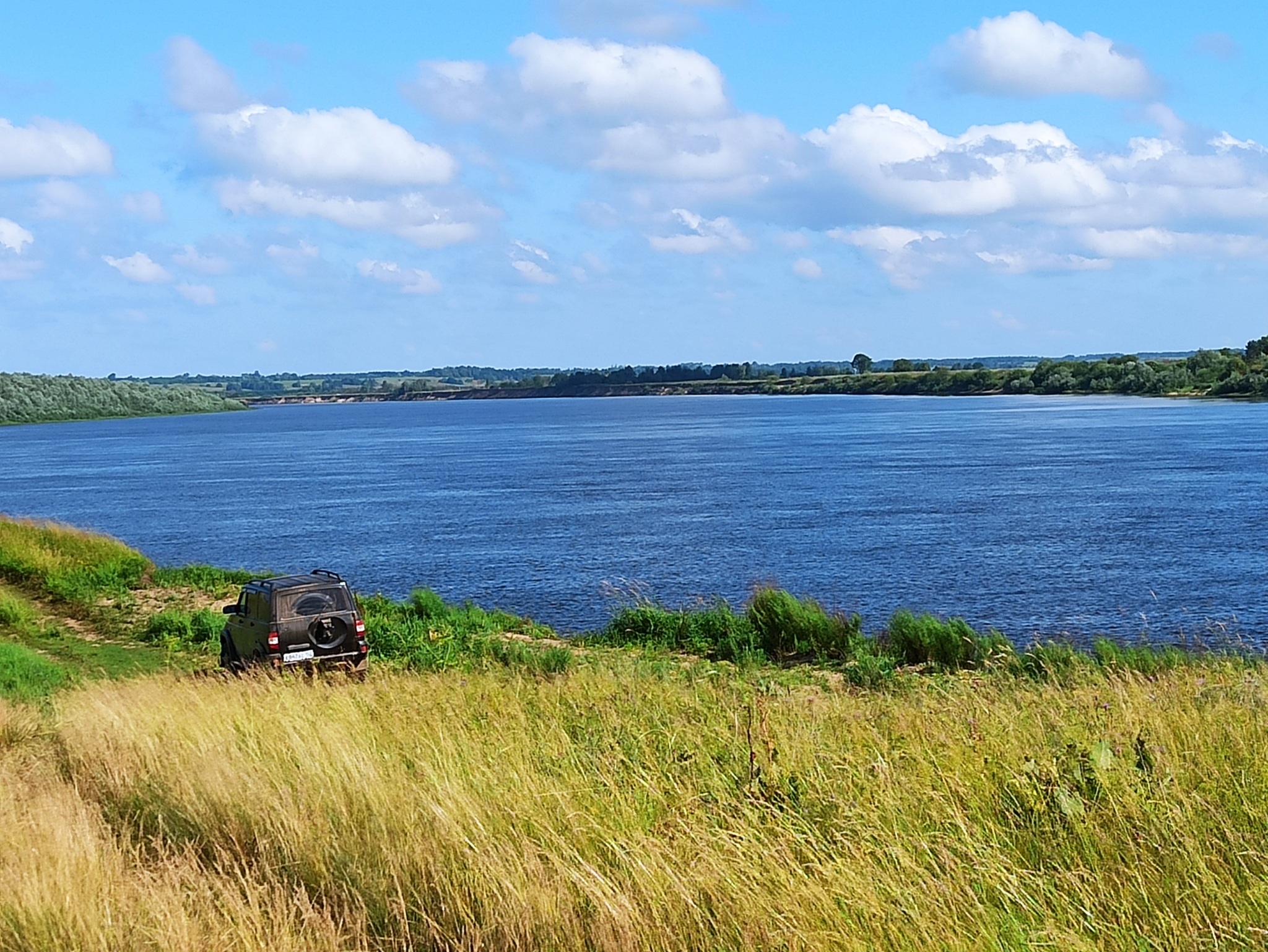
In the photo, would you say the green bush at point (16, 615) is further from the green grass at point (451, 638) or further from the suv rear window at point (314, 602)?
the suv rear window at point (314, 602)

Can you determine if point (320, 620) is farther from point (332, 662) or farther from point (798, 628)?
point (798, 628)

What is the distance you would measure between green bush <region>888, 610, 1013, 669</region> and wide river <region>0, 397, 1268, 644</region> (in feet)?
11.6

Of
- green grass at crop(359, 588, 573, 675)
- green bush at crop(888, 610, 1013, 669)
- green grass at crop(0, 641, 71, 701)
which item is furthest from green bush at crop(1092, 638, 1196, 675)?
green grass at crop(0, 641, 71, 701)

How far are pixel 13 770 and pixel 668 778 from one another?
581cm

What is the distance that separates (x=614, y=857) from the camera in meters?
5.84

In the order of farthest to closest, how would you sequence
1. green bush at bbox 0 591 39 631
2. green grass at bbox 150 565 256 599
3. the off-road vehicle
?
green grass at bbox 150 565 256 599, green bush at bbox 0 591 39 631, the off-road vehicle

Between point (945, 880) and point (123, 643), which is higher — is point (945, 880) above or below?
above

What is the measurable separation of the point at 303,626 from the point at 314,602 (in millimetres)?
417

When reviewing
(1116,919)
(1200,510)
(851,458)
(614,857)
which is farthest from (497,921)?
(851,458)

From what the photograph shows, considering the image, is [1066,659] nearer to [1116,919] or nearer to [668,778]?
[668,778]

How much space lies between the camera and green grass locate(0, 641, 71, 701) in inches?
622

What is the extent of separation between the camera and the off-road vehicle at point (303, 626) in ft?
60.0

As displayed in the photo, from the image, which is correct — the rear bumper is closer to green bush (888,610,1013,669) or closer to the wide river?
green bush (888,610,1013,669)

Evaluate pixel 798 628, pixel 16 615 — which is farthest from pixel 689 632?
pixel 16 615
